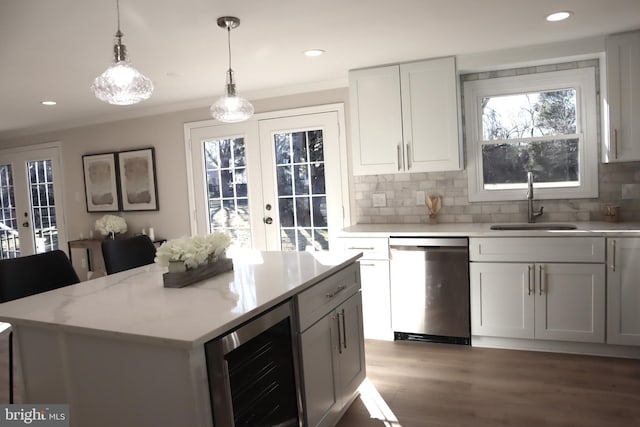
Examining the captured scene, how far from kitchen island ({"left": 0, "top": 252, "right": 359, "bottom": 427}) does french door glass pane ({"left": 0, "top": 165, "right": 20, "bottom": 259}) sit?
5200mm

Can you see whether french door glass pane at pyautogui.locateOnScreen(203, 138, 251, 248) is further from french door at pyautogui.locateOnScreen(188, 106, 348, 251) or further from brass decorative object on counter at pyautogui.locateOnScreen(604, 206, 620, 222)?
brass decorative object on counter at pyautogui.locateOnScreen(604, 206, 620, 222)

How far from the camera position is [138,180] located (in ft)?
16.9

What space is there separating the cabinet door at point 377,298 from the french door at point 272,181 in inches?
30.8

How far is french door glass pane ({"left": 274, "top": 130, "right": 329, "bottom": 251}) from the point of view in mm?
4258

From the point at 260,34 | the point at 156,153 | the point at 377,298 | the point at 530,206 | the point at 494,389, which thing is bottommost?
the point at 494,389

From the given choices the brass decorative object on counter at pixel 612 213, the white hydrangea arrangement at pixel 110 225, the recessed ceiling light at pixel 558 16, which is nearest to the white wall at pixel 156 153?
the white hydrangea arrangement at pixel 110 225

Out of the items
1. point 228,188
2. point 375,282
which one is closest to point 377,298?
point 375,282

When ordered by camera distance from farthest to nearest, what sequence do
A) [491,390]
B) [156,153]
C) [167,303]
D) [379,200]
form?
[156,153] < [379,200] < [491,390] < [167,303]

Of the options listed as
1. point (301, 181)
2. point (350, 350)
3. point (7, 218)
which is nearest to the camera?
point (350, 350)

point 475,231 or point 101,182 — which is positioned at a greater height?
point 101,182

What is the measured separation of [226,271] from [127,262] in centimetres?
83

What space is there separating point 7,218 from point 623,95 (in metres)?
7.27

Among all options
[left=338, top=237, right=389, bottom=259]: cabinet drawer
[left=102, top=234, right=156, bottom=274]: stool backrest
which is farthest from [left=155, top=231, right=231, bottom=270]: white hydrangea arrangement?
[left=338, top=237, right=389, bottom=259]: cabinet drawer

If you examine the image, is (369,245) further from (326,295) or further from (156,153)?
(156,153)
